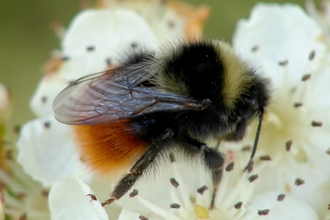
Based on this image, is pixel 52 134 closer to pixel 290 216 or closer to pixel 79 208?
pixel 79 208

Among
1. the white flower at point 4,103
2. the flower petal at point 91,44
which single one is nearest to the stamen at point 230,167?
the flower petal at point 91,44

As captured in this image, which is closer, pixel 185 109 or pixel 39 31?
pixel 185 109

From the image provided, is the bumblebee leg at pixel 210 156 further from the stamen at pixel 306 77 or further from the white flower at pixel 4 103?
the white flower at pixel 4 103

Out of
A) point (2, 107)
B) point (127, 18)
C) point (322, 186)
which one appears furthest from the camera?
point (127, 18)

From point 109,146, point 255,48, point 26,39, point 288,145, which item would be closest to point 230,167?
point 288,145

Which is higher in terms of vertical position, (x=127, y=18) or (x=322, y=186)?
(x=127, y=18)

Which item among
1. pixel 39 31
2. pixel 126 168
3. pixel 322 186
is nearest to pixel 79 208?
pixel 126 168
